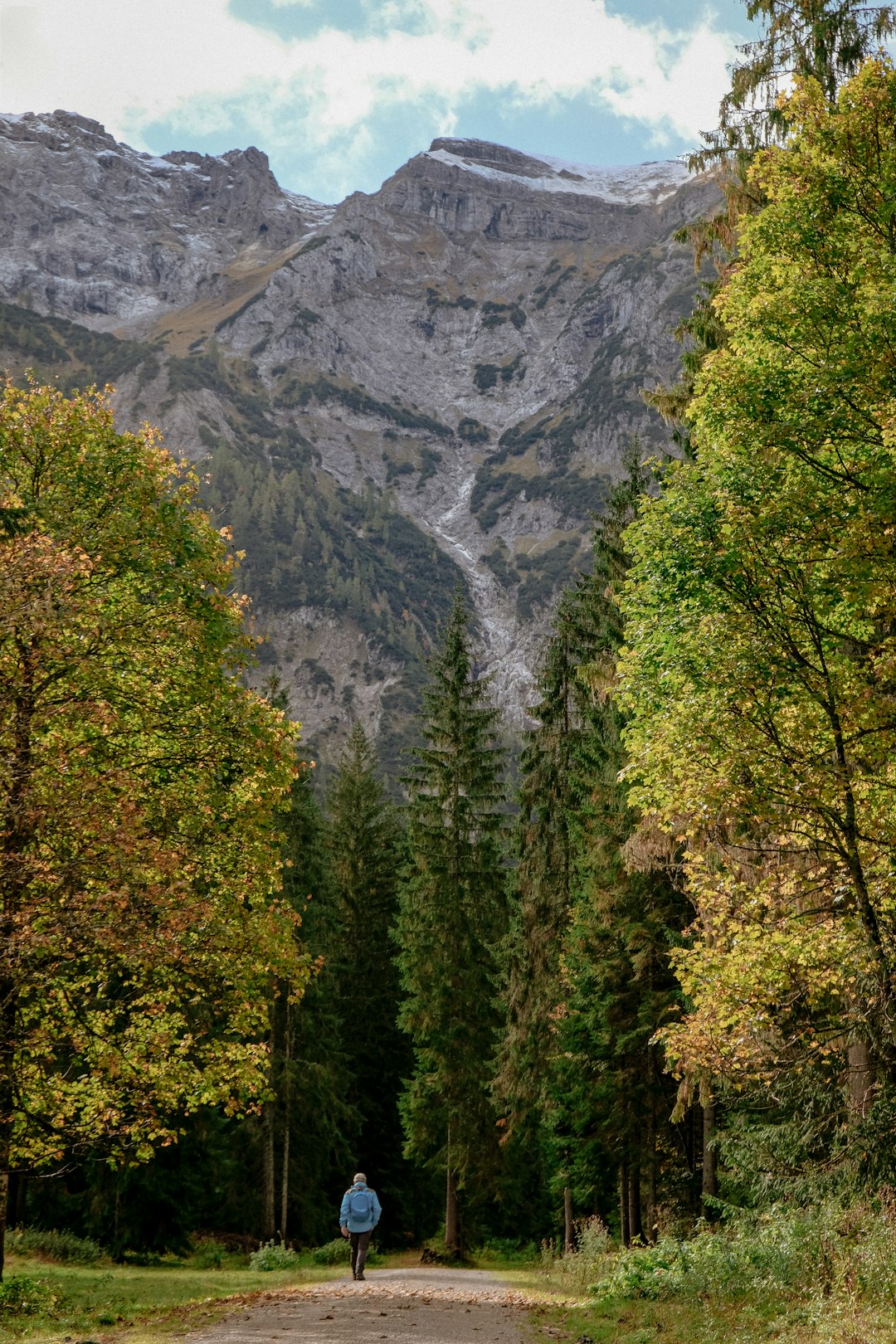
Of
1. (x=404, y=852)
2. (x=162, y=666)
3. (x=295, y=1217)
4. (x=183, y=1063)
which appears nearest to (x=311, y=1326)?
(x=183, y=1063)

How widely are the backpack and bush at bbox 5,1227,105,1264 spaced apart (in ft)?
25.4

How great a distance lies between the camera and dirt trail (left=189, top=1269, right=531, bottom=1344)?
10.3m

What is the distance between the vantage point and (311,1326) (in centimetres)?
1098

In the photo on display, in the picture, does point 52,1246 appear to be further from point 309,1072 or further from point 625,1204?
point 625,1204

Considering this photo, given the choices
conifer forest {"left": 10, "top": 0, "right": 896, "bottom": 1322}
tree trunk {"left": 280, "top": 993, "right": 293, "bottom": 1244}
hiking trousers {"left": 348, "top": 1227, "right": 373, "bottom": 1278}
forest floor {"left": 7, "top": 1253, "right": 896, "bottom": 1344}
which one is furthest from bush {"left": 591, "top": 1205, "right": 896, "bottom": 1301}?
tree trunk {"left": 280, "top": 993, "right": 293, "bottom": 1244}

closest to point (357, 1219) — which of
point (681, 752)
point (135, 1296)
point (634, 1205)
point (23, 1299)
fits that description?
point (135, 1296)

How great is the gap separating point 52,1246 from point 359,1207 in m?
8.51

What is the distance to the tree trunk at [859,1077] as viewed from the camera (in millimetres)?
10570

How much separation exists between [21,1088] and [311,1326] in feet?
13.5

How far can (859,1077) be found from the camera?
10.9 metres

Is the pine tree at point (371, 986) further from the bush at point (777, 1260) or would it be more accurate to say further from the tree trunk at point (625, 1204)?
the bush at point (777, 1260)

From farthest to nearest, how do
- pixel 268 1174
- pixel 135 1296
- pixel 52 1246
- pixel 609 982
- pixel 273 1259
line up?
pixel 268 1174
pixel 273 1259
pixel 52 1246
pixel 609 982
pixel 135 1296

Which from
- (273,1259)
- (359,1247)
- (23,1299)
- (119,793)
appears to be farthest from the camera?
(273,1259)

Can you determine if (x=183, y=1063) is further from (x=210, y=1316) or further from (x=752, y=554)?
(x=752, y=554)
